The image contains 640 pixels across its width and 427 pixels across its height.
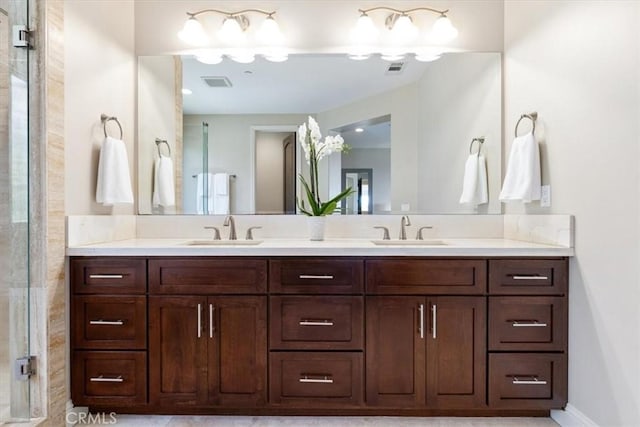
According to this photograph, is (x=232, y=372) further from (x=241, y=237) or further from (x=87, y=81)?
(x=87, y=81)

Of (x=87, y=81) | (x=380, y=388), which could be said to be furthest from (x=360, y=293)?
(x=87, y=81)

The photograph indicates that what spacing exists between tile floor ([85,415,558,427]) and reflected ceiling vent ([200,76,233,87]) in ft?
6.51

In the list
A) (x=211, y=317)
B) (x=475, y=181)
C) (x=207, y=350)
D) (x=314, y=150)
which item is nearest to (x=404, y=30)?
(x=314, y=150)

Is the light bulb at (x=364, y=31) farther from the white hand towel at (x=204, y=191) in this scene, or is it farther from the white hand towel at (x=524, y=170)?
the white hand towel at (x=204, y=191)

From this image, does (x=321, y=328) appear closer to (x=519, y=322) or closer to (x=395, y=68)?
(x=519, y=322)

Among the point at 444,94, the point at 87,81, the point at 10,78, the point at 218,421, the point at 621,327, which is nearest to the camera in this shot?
the point at 621,327

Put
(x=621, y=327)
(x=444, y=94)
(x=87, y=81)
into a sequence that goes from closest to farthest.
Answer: (x=621, y=327), (x=87, y=81), (x=444, y=94)

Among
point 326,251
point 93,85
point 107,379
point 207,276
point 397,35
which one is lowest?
point 107,379

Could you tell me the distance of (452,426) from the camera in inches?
72.2

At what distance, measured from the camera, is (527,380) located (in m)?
1.81

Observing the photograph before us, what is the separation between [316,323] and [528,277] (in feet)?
3.47

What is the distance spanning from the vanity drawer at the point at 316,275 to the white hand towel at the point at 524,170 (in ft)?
3.35

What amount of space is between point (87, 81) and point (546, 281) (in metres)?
2.59

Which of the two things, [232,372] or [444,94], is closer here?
[232,372]
